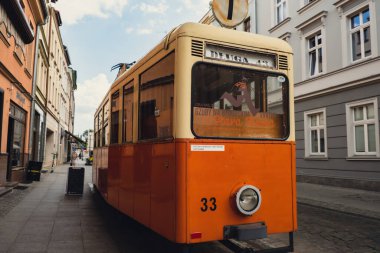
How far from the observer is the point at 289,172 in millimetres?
4664

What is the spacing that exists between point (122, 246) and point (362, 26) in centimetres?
1271

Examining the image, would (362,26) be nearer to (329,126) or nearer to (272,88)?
(329,126)

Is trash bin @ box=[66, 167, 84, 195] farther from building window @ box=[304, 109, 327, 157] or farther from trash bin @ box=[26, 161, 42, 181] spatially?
building window @ box=[304, 109, 327, 157]

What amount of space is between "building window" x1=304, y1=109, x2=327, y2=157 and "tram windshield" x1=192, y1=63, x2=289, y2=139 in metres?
11.8

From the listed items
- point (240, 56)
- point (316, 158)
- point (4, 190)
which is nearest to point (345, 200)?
point (316, 158)

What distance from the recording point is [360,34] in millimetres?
14234

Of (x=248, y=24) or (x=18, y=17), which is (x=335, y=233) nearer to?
(x=18, y=17)

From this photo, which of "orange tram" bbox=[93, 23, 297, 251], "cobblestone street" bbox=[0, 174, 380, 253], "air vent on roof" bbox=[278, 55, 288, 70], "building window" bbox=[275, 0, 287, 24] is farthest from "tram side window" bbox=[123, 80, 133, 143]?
"building window" bbox=[275, 0, 287, 24]

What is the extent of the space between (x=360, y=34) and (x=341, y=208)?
7942 mm

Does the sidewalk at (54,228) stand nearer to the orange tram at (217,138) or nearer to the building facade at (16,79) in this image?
the orange tram at (217,138)

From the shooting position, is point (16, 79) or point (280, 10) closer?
point (16, 79)

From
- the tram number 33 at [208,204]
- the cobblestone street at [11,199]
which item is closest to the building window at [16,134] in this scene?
the cobblestone street at [11,199]

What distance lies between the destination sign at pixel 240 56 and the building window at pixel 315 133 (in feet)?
39.2

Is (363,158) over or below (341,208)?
over
